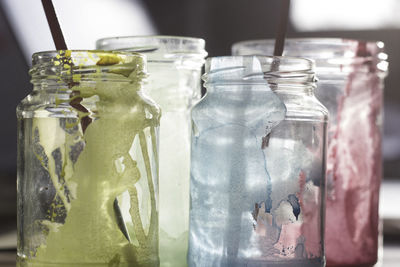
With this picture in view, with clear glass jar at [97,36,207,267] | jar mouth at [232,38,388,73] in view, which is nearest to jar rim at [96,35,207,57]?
clear glass jar at [97,36,207,267]

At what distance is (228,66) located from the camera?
0.54 meters

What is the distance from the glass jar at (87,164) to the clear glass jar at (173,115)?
6 cm

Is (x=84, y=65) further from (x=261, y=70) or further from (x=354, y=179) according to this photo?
(x=354, y=179)

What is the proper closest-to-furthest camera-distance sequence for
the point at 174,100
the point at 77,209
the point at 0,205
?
the point at 77,209
the point at 174,100
the point at 0,205

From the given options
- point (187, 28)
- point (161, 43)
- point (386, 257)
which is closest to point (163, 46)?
point (161, 43)

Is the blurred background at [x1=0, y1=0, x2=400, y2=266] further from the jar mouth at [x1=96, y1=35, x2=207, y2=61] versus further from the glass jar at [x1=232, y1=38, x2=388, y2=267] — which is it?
the jar mouth at [x1=96, y1=35, x2=207, y2=61]

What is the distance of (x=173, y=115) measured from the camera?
2.00ft

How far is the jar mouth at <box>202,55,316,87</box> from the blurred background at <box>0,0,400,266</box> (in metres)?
0.33

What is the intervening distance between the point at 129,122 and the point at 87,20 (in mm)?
635

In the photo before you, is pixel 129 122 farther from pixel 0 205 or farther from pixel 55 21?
pixel 0 205

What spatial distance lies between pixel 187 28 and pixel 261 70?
0.90 meters

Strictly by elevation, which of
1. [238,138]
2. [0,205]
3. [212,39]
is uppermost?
[238,138]

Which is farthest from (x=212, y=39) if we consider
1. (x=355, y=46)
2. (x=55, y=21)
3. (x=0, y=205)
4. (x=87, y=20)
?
(x=55, y=21)

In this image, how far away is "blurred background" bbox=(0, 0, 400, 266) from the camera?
1.04 meters
